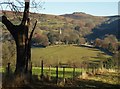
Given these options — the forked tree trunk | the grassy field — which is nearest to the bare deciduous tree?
the forked tree trunk

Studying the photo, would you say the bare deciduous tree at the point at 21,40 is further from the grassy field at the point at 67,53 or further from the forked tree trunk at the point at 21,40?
the grassy field at the point at 67,53

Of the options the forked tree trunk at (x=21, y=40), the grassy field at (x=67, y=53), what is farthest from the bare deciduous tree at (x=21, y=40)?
the grassy field at (x=67, y=53)

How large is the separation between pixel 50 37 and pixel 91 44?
18.7 meters

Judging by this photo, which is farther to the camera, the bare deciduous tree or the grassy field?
the grassy field

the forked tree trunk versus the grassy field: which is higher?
the forked tree trunk

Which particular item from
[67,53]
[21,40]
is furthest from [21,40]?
[67,53]

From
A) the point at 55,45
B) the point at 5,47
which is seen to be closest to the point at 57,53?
the point at 55,45

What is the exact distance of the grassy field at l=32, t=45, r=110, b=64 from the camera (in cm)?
6712

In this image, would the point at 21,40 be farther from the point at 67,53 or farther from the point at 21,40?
the point at 67,53

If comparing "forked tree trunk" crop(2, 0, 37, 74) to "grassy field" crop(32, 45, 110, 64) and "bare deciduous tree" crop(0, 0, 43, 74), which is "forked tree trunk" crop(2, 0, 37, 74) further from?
"grassy field" crop(32, 45, 110, 64)

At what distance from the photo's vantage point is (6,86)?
39.1ft

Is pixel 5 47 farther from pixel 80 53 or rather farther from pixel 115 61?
pixel 80 53

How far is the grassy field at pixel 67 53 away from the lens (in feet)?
220

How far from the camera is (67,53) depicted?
7681 centimetres
